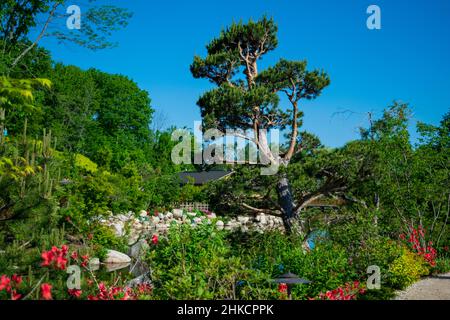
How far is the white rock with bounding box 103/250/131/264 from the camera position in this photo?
45.6 ft

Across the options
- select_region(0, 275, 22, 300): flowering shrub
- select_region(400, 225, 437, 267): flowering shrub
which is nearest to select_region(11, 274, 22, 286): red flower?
select_region(0, 275, 22, 300): flowering shrub

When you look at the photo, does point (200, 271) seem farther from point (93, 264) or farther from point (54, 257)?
point (93, 264)

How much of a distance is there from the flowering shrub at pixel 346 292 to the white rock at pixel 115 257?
8.24 meters

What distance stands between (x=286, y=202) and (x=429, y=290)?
4.22m

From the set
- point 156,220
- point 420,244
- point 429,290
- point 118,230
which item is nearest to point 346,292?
point 429,290

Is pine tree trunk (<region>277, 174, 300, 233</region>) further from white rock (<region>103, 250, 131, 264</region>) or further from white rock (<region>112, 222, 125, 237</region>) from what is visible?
white rock (<region>112, 222, 125, 237</region>)

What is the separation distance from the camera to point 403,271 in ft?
28.9

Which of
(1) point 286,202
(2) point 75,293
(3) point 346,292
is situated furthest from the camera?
(1) point 286,202

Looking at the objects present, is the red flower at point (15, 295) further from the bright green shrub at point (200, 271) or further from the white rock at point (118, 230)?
the white rock at point (118, 230)

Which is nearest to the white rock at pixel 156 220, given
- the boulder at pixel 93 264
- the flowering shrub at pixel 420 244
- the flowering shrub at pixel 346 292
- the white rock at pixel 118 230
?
the white rock at pixel 118 230

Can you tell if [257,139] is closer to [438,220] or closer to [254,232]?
[254,232]
